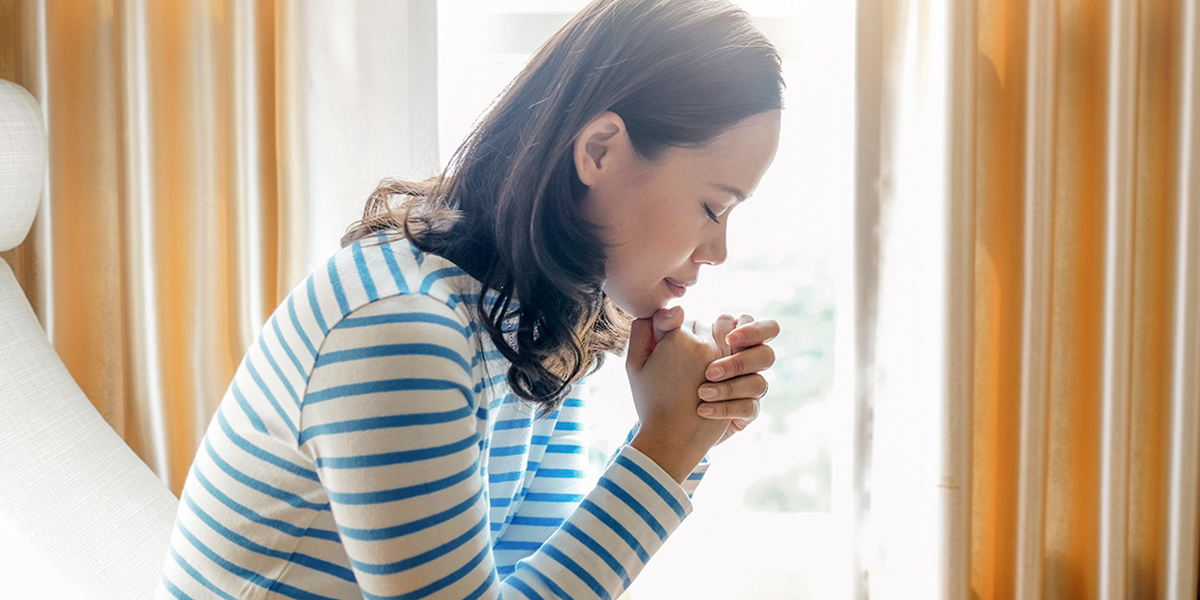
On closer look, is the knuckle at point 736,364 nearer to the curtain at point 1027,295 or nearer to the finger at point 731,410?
the finger at point 731,410

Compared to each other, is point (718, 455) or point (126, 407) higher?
point (126, 407)

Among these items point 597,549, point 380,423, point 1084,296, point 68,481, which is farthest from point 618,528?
point 1084,296

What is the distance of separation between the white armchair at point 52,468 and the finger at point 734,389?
2.43 ft

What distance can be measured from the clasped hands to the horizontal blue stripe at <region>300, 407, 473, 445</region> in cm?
22

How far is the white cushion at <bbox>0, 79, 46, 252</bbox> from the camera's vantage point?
1.05 m

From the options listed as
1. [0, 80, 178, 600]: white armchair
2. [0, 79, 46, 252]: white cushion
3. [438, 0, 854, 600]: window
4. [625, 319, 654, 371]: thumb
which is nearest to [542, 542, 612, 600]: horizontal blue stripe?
[625, 319, 654, 371]: thumb

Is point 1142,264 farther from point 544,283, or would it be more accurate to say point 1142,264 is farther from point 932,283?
point 544,283

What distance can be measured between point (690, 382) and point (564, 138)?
25 cm

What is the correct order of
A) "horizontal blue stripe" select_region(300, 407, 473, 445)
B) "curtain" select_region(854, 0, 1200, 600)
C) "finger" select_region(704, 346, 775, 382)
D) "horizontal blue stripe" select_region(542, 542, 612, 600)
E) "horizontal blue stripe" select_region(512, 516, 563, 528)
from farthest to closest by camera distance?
"curtain" select_region(854, 0, 1200, 600), "horizontal blue stripe" select_region(512, 516, 563, 528), "finger" select_region(704, 346, 775, 382), "horizontal blue stripe" select_region(542, 542, 612, 600), "horizontal blue stripe" select_region(300, 407, 473, 445)

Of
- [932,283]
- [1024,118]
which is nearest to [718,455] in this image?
[932,283]

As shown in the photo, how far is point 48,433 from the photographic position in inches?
41.1

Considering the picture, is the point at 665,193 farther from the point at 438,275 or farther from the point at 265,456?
the point at 265,456

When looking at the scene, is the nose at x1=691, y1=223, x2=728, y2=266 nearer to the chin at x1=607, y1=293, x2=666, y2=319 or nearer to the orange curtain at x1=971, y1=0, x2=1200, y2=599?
the chin at x1=607, y1=293, x2=666, y2=319

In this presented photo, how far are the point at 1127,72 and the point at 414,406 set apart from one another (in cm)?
127
